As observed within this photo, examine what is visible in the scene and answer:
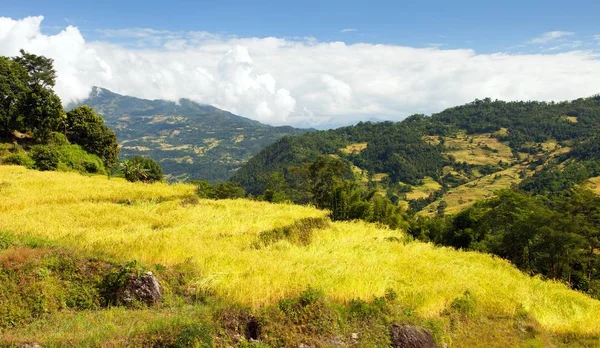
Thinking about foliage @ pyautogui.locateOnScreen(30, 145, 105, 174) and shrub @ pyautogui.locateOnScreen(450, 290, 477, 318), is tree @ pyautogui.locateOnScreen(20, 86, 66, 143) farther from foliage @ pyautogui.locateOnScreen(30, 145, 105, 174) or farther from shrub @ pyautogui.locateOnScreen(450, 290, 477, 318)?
shrub @ pyautogui.locateOnScreen(450, 290, 477, 318)

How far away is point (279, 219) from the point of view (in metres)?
22.5

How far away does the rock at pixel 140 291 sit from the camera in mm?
9820

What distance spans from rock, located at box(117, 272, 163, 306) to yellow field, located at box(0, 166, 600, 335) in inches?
51.2

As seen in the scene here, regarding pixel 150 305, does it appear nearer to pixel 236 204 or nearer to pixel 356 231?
pixel 356 231

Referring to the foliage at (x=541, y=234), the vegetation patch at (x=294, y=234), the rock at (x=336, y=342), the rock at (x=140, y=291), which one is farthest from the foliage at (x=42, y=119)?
the foliage at (x=541, y=234)

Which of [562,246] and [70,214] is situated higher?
[70,214]

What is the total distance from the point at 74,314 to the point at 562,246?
38.5 m

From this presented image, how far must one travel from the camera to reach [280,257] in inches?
574

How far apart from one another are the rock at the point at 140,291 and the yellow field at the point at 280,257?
4.27 feet

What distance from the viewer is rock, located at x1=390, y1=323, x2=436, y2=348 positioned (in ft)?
31.8

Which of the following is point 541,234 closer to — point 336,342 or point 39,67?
point 336,342

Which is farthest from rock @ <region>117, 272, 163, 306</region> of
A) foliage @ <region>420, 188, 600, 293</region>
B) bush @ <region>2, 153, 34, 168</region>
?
bush @ <region>2, 153, 34, 168</region>

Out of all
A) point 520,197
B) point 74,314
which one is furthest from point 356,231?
point 520,197

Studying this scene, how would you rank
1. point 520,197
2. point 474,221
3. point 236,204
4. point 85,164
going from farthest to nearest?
point 85,164
point 474,221
point 520,197
point 236,204
